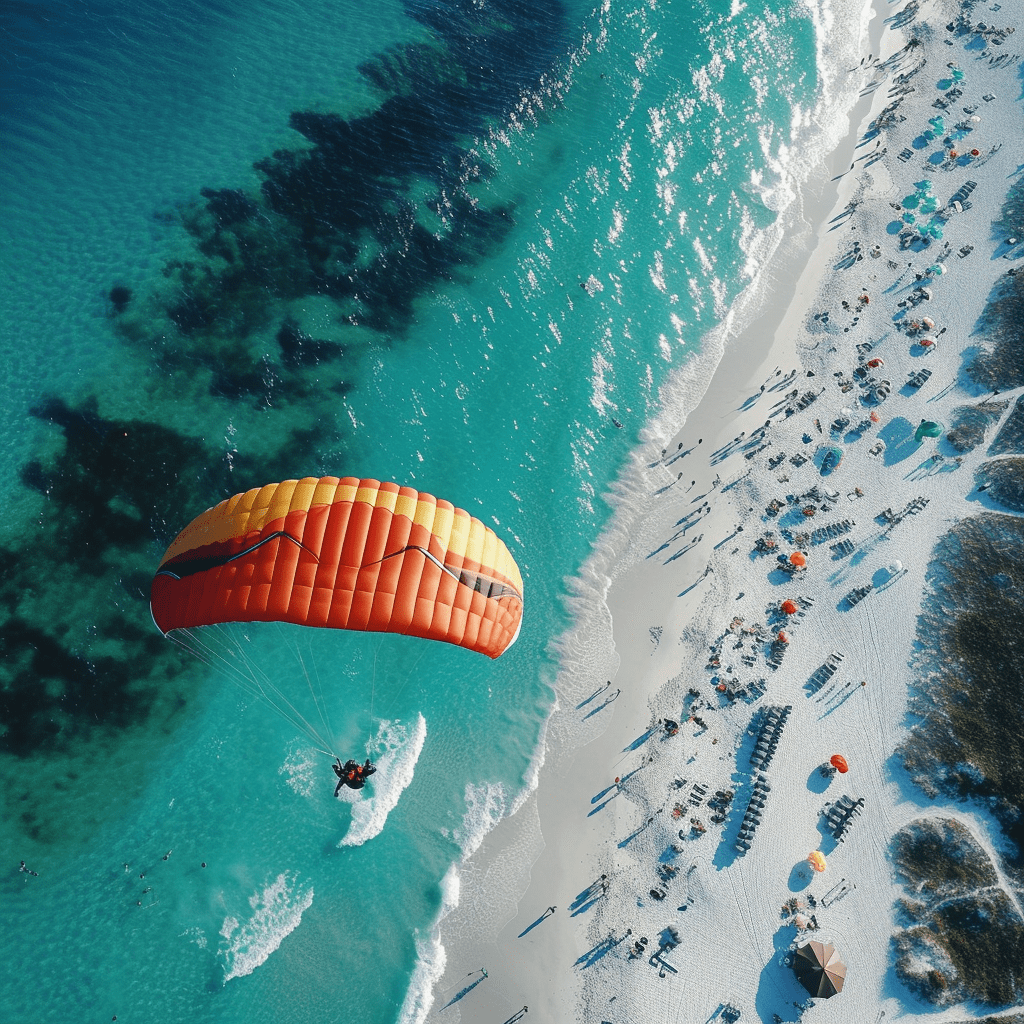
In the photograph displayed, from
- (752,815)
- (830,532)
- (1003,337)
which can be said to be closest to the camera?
(752,815)

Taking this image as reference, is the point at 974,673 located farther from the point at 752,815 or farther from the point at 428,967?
the point at 428,967

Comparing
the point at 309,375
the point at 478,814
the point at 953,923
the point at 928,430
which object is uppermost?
the point at 309,375

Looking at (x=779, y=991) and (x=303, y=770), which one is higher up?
(x=303, y=770)

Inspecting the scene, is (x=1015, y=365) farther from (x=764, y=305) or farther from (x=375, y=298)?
(x=375, y=298)

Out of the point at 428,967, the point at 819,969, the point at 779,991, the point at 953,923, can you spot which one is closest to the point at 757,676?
the point at 819,969

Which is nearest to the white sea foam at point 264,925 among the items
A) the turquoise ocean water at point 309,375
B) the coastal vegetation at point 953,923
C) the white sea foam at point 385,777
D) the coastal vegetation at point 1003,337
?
the turquoise ocean water at point 309,375

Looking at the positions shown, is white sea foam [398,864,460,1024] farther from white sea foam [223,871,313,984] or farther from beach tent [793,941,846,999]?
beach tent [793,941,846,999]
